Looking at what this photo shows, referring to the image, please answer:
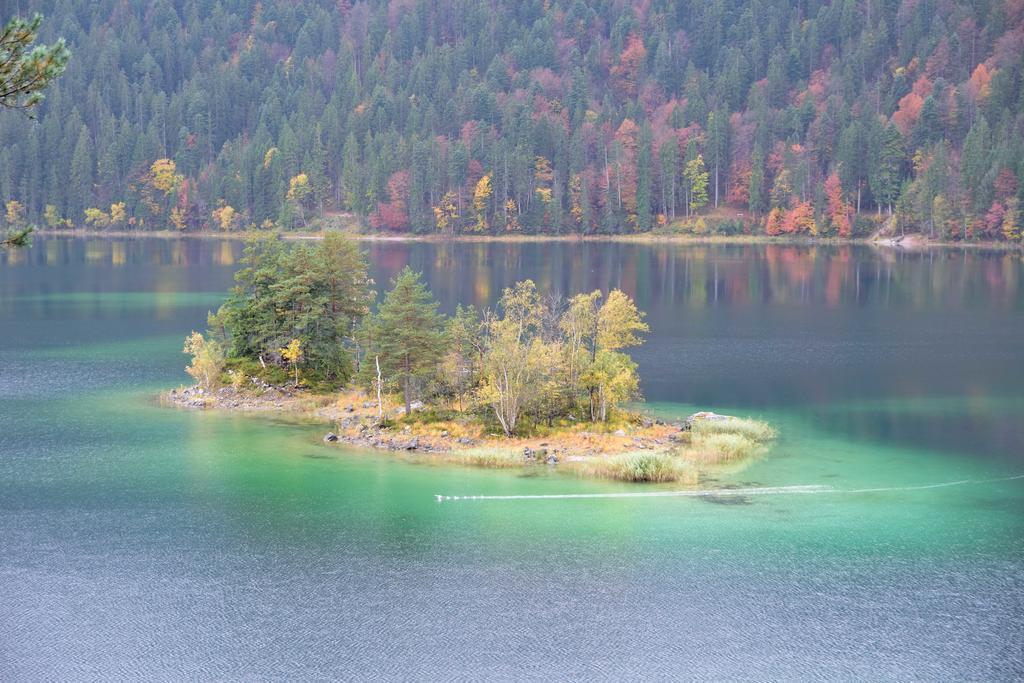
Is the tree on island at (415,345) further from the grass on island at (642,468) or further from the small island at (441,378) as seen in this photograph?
the grass on island at (642,468)

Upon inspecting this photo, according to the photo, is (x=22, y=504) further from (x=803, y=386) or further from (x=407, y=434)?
(x=803, y=386)

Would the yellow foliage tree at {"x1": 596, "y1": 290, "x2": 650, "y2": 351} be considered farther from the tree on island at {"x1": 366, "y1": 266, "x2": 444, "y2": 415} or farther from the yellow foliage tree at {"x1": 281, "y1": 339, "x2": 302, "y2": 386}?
the yellow foliage tree at {"x1": 281, "y1": 339, "x2": 302, "y2": 386}

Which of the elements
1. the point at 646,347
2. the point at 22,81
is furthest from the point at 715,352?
the point at 22,81

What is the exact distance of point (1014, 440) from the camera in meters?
57.7

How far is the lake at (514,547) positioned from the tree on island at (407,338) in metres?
5.34

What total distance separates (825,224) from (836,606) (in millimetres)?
172695

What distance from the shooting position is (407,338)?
192ft

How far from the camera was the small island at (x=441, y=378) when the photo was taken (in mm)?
53906

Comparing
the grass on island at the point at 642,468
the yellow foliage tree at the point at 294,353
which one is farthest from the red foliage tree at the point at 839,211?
the grass on island at the point at 642,468

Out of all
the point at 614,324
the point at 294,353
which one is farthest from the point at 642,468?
the point at 294,353

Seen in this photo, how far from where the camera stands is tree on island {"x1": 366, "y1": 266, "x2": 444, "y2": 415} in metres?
58.3

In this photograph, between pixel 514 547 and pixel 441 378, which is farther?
pixel 441 378

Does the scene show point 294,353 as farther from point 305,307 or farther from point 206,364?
point 206,364

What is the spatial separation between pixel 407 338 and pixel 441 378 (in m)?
3.03
